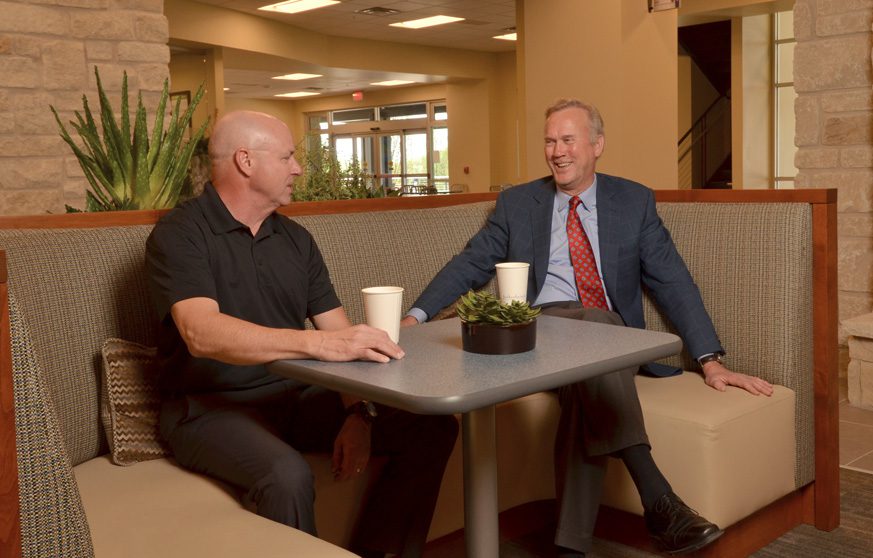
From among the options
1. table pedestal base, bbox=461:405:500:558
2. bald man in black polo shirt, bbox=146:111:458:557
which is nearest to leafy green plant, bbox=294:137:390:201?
bald man in black polo shirt, bbox=146:111:458:557

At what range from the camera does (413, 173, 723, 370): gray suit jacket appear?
8.89ft

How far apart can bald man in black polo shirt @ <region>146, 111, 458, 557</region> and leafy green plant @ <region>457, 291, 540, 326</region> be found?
0.31 m

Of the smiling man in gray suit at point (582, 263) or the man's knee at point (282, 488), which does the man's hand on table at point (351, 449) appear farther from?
the smiling man in gray suit at point (582, 263)

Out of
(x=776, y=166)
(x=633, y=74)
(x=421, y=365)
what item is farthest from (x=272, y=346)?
(x=776, y=166)

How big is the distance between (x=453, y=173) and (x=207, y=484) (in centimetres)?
1417

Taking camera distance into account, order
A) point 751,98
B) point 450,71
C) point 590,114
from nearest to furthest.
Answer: point 590,114, point 751,98, point 450,71

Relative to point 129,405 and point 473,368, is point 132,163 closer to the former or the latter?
point 129,405

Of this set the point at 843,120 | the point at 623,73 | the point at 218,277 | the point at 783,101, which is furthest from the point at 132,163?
the point at 783,101

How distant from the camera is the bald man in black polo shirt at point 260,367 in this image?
1854 mm

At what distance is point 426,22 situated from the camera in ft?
37.6

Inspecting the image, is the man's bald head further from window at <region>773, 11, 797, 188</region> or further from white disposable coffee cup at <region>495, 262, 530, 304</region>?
window at <region>773, 11, 797, 188</region>

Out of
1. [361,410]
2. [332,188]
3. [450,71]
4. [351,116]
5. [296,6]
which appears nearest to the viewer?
[361,410]

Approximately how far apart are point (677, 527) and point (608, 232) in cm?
99

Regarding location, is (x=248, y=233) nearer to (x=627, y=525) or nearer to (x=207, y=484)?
(x=207, y=484)
